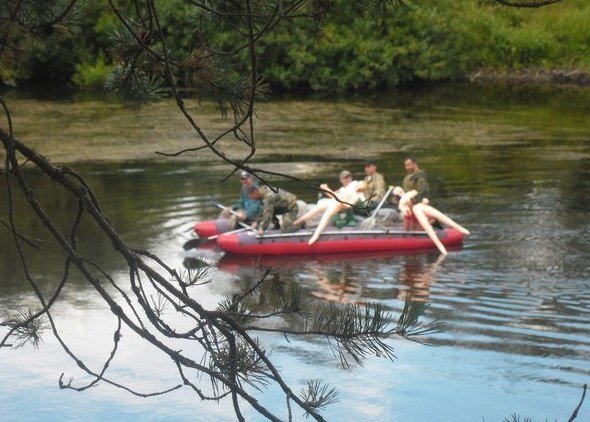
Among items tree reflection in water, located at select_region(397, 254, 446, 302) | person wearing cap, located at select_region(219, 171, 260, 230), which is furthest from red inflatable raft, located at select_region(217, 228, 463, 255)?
person wearing cap, located at select_region(219, 171, 260, 230)

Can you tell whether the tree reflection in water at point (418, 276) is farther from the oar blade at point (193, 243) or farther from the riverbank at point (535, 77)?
the riverbank at point (535, 77)

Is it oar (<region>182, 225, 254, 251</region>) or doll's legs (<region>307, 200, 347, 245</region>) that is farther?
oar (<region>182, 225, 254, 251</region>)

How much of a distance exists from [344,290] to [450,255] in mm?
2045

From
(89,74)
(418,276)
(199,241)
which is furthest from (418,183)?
(89,74)

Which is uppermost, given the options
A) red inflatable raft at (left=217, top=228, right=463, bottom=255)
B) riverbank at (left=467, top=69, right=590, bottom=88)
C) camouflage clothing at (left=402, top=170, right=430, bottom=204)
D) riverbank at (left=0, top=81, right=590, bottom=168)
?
riverbank at (left=467, top=69, right=590, bottom=88)

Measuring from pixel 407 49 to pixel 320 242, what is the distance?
23.5m

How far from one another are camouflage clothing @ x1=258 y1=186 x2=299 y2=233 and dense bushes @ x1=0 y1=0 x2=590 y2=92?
19769 millimetres

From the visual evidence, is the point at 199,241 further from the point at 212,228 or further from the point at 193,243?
the point at 212,228

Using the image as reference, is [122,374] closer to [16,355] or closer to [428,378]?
[16,355]

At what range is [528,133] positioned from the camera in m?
26.3

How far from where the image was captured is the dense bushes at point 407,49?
120ft

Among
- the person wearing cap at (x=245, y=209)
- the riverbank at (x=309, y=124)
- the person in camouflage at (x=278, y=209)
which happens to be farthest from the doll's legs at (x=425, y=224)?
the riverbank at (x=309, y=124)

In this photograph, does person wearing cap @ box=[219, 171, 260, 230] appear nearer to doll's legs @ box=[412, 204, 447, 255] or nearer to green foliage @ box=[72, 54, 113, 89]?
doll's legs @ box=[412, 204, 447, 255]

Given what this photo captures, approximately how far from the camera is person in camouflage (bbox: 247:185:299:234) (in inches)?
579
